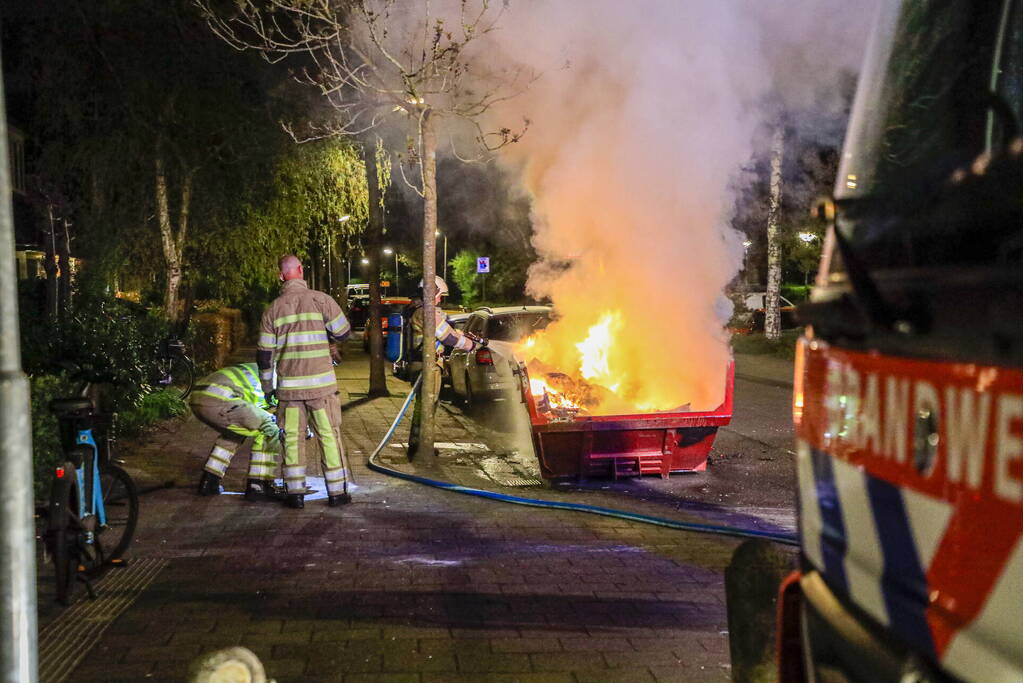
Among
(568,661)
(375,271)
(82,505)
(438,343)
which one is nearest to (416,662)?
(568,661)

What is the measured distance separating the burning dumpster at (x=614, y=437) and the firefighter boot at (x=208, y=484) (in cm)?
256

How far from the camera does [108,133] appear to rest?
14469 millimetres

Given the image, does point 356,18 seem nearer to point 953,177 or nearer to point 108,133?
point 108,133

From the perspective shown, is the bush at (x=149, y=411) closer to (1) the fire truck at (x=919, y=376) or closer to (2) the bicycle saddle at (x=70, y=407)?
(2) the bicycle saddle at (x=70, y=407)

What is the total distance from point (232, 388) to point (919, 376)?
6.51 metres

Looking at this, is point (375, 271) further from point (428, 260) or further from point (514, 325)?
point (428, 260)

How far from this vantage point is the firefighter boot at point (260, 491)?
24.8ft

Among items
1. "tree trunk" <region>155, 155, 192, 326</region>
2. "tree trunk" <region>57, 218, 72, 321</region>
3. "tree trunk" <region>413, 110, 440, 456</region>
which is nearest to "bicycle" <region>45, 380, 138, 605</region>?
"tree trunk" <region>413, 110, 440, 456</region>

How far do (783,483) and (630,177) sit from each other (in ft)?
10.2

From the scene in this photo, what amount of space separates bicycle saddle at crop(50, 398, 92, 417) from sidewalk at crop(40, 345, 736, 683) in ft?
3.24

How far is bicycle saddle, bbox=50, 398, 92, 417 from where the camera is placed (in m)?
5.26

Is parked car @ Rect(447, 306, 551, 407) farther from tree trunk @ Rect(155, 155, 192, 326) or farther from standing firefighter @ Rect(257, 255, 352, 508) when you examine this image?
tree trunk @ Rect(155, 155, 192, 326)

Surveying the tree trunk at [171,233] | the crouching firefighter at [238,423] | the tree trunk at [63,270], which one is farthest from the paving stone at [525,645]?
the tree trunk at [171,233]

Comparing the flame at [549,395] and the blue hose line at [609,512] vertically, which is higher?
the flame at [549,395]
